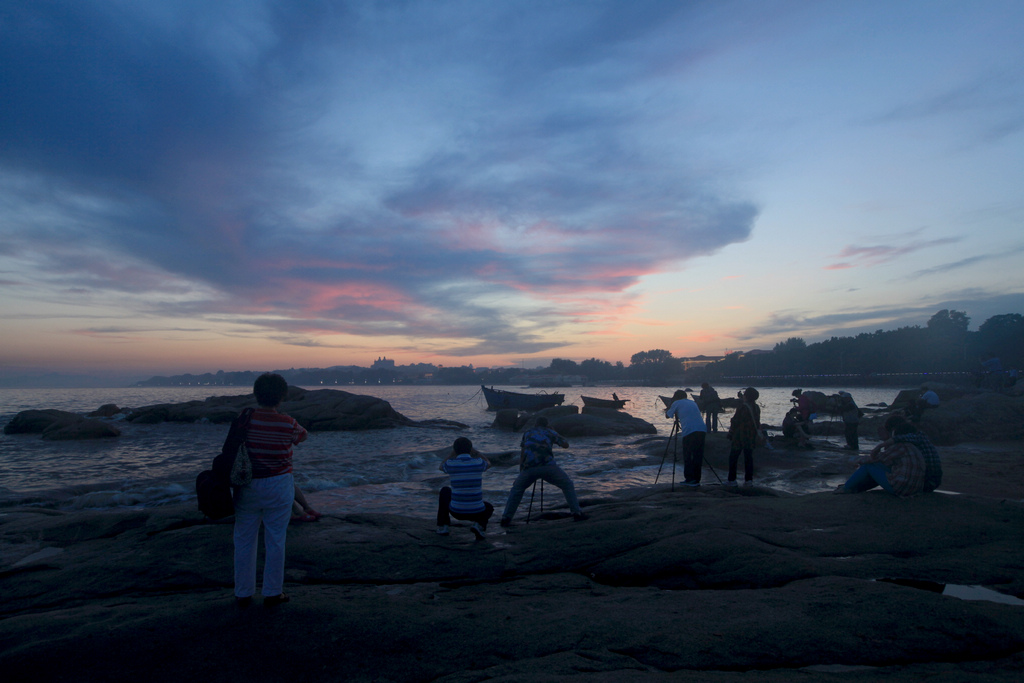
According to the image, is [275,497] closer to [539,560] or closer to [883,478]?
[539,560]

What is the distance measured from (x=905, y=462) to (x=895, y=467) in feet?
0.59

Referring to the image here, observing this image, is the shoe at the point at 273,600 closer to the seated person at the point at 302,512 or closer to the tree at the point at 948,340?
the seated person at the point at 302,512

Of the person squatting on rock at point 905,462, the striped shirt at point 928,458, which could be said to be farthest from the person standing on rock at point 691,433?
the striped shirt at point 928,458

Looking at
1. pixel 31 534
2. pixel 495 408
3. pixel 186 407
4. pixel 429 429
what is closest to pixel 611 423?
pixel 429 429

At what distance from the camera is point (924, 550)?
556 cm

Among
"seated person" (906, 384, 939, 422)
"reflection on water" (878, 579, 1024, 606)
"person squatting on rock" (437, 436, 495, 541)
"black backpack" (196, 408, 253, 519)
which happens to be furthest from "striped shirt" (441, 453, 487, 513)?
"seated person" (906, 384, 939, 422)

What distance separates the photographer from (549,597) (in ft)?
16.2

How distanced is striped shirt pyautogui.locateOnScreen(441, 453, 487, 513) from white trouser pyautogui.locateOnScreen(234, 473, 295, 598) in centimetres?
290

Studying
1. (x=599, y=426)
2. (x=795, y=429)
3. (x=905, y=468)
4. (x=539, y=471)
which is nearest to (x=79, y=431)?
(x=599, y=426)

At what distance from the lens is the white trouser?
425cm

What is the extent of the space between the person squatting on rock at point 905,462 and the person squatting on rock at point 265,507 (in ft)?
25.9

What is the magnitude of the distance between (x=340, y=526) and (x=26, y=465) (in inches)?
839

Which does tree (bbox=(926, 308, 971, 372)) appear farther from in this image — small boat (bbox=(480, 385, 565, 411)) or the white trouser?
the white trouser

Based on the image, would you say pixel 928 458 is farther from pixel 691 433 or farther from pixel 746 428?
pixel 691 433
